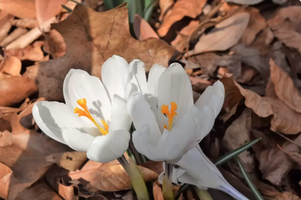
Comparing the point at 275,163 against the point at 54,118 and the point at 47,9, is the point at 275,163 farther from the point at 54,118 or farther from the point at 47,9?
the point at 47,9

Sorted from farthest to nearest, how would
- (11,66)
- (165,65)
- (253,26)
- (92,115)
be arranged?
1. (253,26)
2. (11,66)
3. (165,65)
4. (92,115)

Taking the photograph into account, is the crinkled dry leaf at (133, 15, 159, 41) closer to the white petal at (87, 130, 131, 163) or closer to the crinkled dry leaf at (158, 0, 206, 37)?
the crinkled dry leaf at (158, 0, 206, 37)

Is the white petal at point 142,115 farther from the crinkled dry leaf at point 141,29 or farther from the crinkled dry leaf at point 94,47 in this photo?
the crinkled dry leaf at point 141,29

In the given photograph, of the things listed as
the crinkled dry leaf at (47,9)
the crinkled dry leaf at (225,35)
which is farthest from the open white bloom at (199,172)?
the crinkled dry leaf at (47,9)

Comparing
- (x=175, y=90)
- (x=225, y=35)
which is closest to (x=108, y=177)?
(x=175, y=90)

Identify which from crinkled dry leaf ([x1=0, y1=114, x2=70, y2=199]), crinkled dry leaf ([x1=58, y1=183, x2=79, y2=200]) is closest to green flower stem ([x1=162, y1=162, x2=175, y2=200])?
crinkled dry leaf ([x1=58, y1=183, x2=79, y2=200])

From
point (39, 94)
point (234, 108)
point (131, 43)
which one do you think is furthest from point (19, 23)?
point (234, 108)

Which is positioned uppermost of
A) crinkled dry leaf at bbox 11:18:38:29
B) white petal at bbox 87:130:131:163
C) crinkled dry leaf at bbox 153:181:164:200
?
crinkled dry leaf at bbox 11:18:38:29
